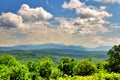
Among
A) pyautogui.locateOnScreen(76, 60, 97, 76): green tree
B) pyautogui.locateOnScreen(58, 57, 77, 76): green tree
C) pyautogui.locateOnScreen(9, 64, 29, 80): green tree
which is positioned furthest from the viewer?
pyautogui.locateOnScreen(58, 57, 77, 76): green tree

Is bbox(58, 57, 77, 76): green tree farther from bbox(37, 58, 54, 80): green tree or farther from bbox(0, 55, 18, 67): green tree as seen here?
bbox(0, 55, 18, 67): green tree

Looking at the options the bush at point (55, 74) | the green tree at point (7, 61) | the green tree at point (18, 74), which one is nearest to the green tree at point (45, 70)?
the bush at point (55, 74)

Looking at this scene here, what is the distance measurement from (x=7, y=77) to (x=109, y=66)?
180ft

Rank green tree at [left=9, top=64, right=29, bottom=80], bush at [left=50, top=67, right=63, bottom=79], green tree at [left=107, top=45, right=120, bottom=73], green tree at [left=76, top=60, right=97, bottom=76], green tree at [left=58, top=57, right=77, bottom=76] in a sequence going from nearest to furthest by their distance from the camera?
1. green tree at [left=9, top=64, right=29, bottom=80]
2. green tree at [left=107, top=45, right=120, bottom=73]
3. bush at [left=50, top=67, right=63, bottom=79]
4. green tree at [left=76, top=60, right=97, bottom=76]
5. green tree at [left=58, top=57, right=77, bottom=76]

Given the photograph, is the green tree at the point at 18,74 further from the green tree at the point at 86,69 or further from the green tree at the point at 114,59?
the green tree at the point at 86,69

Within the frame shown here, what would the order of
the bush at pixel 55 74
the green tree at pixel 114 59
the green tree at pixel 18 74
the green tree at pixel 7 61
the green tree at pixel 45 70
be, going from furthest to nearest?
the green tree at pixel 7 61 < the green tree at pixel 45 70 < the bush at pixel 55 74 < the green tree at pixel 114 59 < the green tree at pixel 18 74

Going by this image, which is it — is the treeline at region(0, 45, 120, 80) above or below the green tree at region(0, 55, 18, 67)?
below

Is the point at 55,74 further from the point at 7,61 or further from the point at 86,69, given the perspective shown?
the point at 7,61

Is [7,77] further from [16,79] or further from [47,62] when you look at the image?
[47,62]

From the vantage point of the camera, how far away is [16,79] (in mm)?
97438

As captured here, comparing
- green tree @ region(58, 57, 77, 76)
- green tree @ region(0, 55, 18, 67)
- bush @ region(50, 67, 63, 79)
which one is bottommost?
bush @ region(50, 67, 63, 79)

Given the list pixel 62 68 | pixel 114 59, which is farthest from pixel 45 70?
pixel 114 59

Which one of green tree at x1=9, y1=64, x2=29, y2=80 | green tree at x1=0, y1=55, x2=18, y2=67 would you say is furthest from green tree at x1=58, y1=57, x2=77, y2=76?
green tree at x1=9, y1=64, x2=29, y2=80

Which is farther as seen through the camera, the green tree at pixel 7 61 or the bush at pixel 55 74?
the green tree at pixel 7 61
